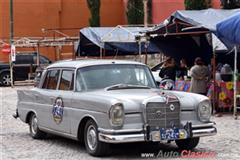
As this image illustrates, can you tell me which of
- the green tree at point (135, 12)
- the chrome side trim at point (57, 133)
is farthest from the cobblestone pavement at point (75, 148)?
the green tree at point (135, 12)

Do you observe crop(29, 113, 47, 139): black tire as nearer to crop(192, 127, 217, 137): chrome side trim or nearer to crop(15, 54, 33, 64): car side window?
crop(192, 127, 217, 137): chrome side trim

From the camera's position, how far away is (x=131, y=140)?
8797mm

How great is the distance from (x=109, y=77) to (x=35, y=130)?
234 cm

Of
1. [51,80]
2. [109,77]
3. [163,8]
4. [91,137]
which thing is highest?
[163,8]

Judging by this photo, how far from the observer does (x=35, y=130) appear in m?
11.7

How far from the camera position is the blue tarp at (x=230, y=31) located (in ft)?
47.8

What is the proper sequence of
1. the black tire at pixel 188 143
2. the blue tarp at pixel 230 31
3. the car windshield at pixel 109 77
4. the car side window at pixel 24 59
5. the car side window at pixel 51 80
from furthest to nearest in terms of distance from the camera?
1. the car side window at pixel 24 59
2. the blue tarp at pixel 230 31
3. the car side window at pixel 51 80
4. the car windshield at pixel 109 77
5. the black tire at pixel 188 143

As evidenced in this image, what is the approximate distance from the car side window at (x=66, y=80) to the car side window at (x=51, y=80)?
0.80 ft

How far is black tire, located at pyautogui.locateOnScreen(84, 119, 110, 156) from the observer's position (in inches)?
363

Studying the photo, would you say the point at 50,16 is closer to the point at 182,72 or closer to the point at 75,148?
the point at 182,72

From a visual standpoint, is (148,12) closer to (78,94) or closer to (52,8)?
(52,8)

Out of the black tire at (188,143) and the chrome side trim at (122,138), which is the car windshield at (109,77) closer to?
the black tire at (188,143)

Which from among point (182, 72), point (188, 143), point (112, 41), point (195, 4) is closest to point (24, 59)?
point (195, 4)

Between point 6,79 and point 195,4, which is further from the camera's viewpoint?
point 6,79
